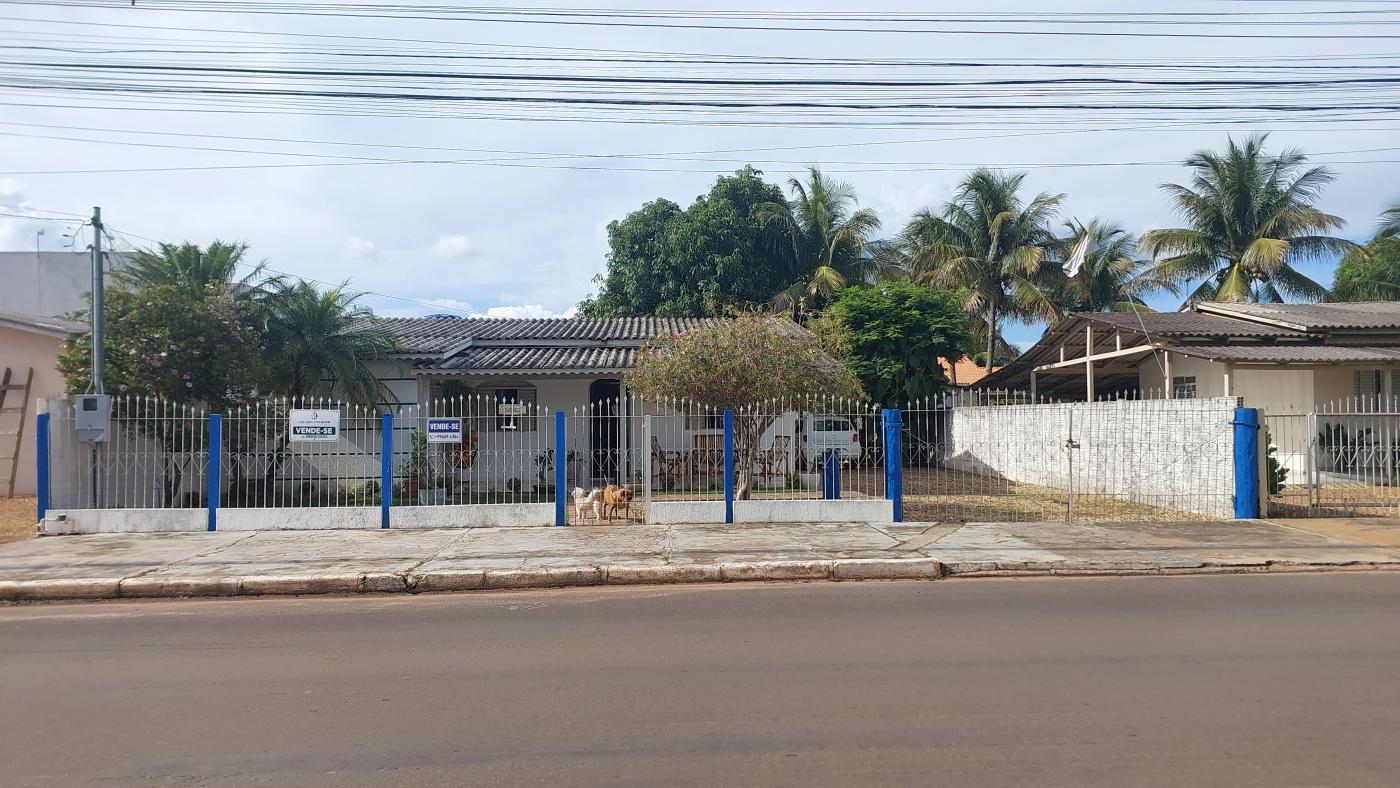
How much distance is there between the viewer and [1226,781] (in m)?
4.00

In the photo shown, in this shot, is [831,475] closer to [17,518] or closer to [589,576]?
[589,576]

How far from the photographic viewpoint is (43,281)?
76.9ft

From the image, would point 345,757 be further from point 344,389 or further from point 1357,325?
point 1357,325

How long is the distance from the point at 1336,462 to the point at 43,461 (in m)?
19.7

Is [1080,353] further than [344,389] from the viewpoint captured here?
Yes

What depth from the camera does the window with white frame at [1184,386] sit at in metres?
19.1

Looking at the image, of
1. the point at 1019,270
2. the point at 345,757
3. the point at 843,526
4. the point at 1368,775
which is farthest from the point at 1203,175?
the point at 345,757

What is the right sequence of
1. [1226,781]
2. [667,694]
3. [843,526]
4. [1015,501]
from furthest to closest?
[1015,501], [843,526], [667,694], [1226,781]

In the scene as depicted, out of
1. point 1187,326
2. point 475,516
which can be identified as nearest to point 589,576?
point 475,516

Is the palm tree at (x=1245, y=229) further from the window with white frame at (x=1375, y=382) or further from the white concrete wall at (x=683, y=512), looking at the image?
the white concrete wall at (x=683, y=512)

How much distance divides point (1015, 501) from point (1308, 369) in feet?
22.2

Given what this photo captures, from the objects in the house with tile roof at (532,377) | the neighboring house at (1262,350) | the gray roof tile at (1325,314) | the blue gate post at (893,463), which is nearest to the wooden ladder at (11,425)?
the house with tile roof at (532,377)

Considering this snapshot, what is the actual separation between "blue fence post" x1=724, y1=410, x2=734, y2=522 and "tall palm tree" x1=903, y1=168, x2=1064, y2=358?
18.1 meters

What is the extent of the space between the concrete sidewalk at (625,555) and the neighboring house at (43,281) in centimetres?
1489
